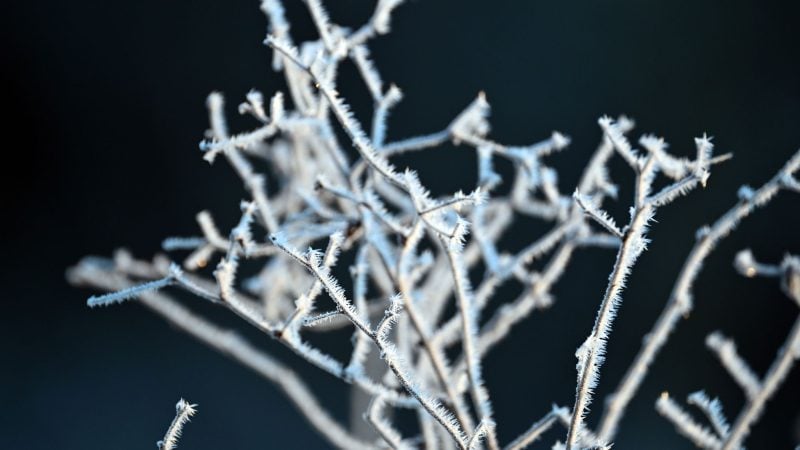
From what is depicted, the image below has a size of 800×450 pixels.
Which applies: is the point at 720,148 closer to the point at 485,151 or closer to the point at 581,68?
the point at 581,68

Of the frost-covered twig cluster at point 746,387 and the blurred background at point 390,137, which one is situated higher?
the blurred background at point 390,137

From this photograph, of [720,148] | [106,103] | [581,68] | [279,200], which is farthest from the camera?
[106,103]

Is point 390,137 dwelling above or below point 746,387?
above

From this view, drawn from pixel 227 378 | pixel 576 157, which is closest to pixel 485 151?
pixel 576 157

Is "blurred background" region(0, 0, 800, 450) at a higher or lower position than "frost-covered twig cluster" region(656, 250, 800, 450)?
higher

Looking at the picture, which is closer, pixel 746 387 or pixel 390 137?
pixel 746 387

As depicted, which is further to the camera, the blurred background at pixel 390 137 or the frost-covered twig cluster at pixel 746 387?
the blurred background at pixel 390 137

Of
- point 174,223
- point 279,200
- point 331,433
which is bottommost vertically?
point 331,433

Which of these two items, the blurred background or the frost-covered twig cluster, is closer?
the frost-covered twig cluster
